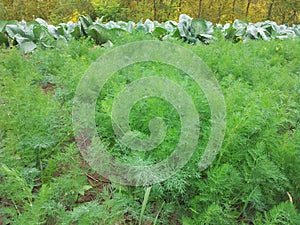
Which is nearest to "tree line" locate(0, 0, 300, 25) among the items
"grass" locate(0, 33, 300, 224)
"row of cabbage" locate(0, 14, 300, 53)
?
"row of cabbage" locate(0, 14, 300, 53)

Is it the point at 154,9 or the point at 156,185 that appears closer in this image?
the point at 156,185

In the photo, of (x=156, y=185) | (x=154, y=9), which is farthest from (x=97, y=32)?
(x=154, y=9)

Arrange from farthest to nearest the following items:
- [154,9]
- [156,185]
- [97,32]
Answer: [154,9] → [97,32] → [156,185]

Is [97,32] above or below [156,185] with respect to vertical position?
below

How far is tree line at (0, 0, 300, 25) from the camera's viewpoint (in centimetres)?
830

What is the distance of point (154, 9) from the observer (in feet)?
28.0

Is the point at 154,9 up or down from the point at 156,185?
down

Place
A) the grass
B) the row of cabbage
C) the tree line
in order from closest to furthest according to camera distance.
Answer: the grass → the row of cabbage → the tree line

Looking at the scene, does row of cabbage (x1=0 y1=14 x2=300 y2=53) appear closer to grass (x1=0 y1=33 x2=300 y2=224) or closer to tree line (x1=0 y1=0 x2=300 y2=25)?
grass (x1=0 y1=33 x2=300 y2=224)

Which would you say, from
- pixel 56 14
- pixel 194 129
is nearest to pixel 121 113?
pixel 194 129

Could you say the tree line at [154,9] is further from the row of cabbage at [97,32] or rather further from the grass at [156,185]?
the grass at [156,185]

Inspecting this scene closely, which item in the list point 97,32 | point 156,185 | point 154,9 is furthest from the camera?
point 154,9

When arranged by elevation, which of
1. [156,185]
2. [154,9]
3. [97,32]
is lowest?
[154,9]

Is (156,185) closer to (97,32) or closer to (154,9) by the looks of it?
(97,32)
